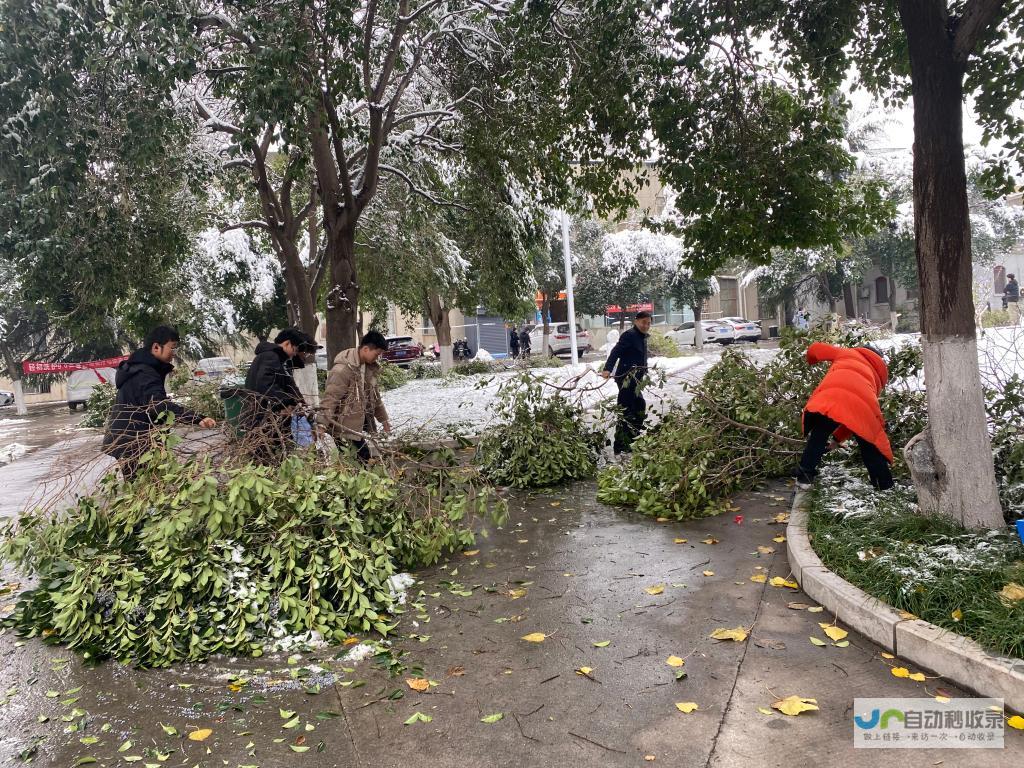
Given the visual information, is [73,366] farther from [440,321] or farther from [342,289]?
[342,289]

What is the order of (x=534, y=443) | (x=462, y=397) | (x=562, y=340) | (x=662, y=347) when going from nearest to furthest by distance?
(x=534, y=443)
(x=462, y=397)
(x=662, y=347)
(x=562, y=340)

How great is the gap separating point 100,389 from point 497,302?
1305 cm

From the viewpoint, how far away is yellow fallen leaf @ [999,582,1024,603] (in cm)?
365

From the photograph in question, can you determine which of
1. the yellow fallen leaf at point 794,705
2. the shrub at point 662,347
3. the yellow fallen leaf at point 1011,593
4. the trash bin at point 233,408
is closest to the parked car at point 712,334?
the shrub at point 662,347

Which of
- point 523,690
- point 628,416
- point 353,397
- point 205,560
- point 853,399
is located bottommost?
point 523,690

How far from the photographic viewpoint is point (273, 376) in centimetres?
653

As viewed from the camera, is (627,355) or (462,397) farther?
(462,397)

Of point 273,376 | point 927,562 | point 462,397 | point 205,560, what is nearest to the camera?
point 927,562

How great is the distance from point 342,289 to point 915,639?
354 inches

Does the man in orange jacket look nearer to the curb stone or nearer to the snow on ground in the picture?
the curb stone

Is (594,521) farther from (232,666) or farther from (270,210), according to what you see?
(270,210)

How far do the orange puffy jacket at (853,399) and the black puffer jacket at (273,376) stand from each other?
4.08 meters

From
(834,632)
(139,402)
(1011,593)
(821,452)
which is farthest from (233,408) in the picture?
(1011,593)

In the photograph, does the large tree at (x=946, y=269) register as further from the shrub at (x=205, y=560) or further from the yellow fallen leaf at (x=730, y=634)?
the shrub at (x=205, y=560)
